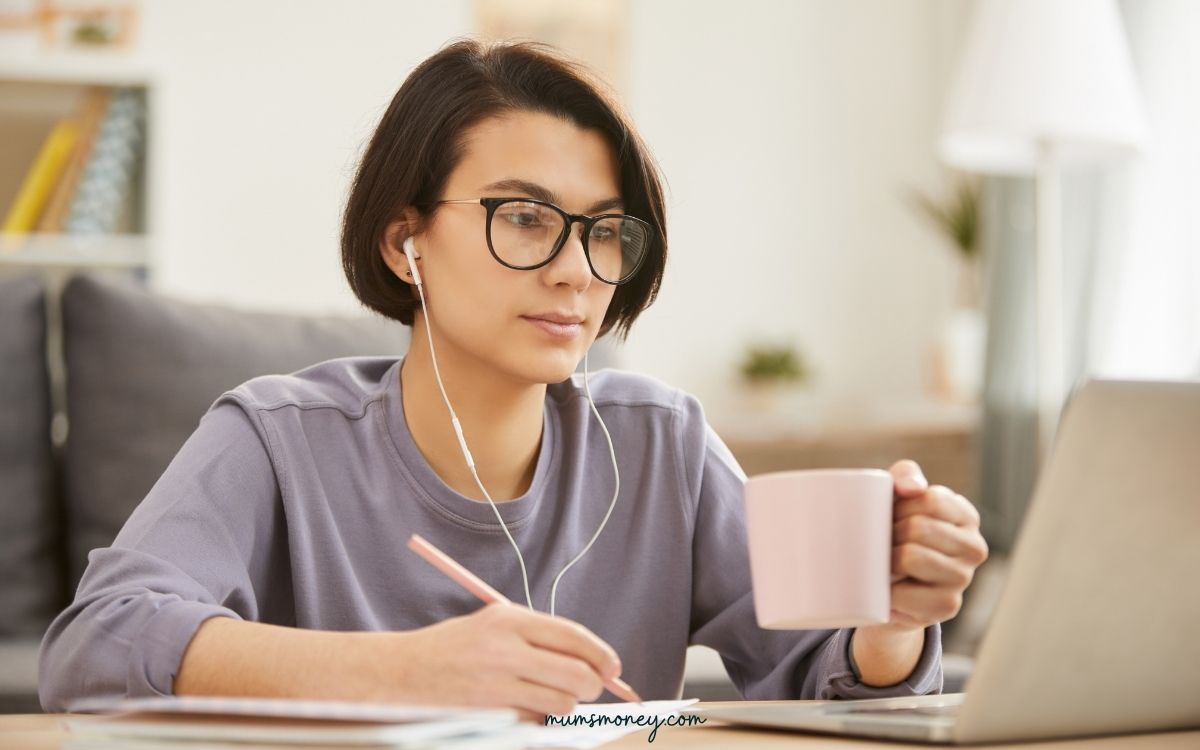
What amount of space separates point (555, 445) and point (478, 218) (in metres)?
0.26

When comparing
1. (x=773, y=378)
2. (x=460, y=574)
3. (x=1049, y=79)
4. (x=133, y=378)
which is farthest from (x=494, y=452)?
(x=773, y=378)

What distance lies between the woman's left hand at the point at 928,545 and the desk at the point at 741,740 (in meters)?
0.13

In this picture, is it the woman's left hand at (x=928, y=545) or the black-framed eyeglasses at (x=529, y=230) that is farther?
the black-framed eyeglasses at (x=529, y=230)

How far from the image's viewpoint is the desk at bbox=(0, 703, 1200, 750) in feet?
2.48

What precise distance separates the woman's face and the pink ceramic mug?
1.49ft

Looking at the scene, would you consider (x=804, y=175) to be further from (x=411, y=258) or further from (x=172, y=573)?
(x=172, y=573)

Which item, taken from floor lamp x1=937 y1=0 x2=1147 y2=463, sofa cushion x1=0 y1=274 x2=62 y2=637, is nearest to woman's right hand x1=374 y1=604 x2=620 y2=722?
sofa cushion x1=0 y1=274 x2=62 y2=637

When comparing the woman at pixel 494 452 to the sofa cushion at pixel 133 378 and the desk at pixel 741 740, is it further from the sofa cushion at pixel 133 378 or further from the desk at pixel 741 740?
the sofa cushion at pixel 133 378

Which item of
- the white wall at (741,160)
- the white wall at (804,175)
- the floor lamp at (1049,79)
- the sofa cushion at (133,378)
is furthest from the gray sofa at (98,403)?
the white wall at (804,175)

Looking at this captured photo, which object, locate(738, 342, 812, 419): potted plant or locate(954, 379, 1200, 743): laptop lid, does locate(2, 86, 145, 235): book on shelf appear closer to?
locate(738, 342, 812, 419): potted plant

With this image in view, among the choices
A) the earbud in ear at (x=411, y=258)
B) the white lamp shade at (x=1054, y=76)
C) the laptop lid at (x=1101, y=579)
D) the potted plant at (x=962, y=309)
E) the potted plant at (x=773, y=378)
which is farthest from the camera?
the potted plant at (x=773, y=378)

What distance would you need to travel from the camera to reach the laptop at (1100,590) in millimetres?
654

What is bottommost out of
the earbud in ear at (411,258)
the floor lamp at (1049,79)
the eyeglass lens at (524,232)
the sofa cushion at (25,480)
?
the sofa cushion at (25,480)

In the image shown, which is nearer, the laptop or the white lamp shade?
the laptop
